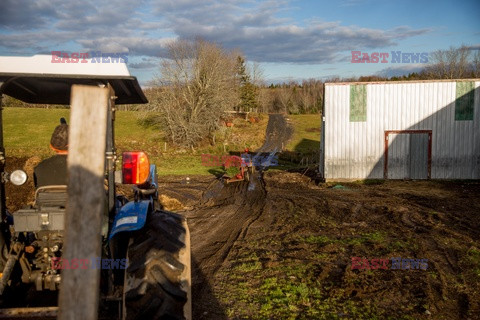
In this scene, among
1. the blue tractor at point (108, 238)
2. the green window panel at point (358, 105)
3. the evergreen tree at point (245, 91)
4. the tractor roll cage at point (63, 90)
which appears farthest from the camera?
the evergreen tree at point (245, 91)

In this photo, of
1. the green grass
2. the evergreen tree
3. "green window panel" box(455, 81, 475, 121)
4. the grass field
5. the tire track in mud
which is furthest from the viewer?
the evergreen tree

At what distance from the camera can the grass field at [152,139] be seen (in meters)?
28.8

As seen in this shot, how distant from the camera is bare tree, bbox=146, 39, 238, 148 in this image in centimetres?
3512

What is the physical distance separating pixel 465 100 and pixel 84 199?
20165 millimetres

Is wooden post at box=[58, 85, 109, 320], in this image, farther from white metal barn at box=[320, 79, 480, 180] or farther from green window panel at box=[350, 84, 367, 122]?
green window panel at box=[350, 84, 367, 122]

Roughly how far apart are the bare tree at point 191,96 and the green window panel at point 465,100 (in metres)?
21.5

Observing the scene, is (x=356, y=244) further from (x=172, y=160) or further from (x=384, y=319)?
(x=172, y=160)

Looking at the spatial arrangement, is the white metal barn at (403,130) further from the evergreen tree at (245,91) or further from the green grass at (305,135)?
the evergreen tree at (245,91)

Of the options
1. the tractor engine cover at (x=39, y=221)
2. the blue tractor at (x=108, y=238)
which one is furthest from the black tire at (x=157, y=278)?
the tractor engine cover at (x=39, y=221)

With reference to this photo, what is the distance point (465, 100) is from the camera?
725 inches

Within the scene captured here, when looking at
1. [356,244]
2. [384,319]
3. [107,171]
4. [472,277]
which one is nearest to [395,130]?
[356,244]

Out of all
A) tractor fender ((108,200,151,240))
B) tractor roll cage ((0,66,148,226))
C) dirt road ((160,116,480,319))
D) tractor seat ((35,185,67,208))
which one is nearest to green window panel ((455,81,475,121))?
dirt road ((160,116,480,319))

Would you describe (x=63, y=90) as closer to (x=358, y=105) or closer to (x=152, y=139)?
(x=358, y=105)

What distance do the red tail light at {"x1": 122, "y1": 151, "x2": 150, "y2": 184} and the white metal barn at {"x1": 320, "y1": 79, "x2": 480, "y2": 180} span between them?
16.4 meters
